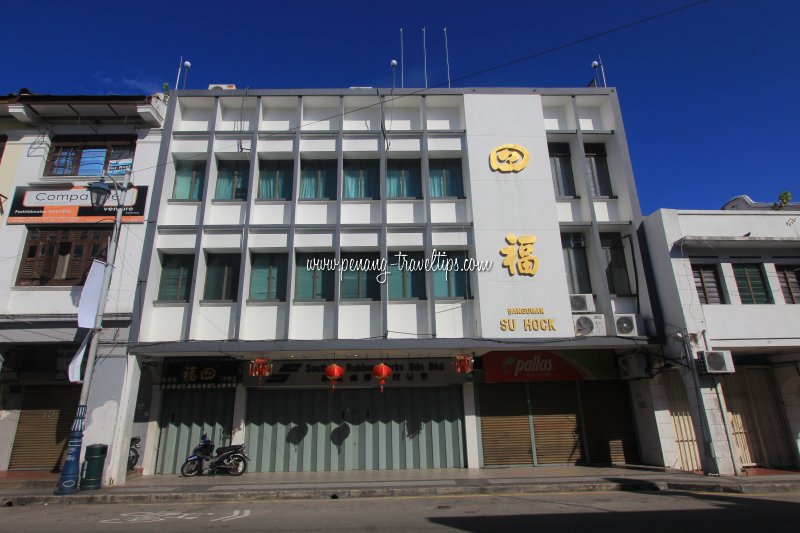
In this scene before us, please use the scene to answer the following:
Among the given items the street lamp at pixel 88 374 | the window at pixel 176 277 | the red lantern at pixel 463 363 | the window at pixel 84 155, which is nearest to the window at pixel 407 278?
the red lantern at pixel 463 363

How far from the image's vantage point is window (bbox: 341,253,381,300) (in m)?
14.3

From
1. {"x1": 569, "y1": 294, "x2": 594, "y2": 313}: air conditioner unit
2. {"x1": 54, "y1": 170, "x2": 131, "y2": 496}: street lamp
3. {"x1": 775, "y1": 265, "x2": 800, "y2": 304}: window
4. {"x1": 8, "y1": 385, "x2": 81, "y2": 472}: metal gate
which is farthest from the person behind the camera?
{"x1": 775, "y1": 265, "x2": 800, "y2": 304}: window

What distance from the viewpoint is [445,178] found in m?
15.7

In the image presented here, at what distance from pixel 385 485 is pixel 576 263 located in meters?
9.23

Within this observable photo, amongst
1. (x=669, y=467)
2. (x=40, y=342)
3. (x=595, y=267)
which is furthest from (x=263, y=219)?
(x=669, y=467)

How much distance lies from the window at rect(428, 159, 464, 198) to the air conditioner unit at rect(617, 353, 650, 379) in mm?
7613

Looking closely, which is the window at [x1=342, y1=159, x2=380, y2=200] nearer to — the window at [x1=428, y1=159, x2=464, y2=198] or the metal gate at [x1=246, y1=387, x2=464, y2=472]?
the window at [x1=428, y1=159, x2=464, y2=198]

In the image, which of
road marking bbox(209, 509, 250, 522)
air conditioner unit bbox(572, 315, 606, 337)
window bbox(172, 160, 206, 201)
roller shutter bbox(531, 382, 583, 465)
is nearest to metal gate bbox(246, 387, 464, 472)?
roller shutter bbox(531, 382, 583, 465)

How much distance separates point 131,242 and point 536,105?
14.4m

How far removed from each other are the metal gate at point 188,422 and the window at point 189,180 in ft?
21.7

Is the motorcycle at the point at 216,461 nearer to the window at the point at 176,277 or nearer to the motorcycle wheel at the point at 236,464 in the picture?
the motorcycle wheel at the point at 236,464

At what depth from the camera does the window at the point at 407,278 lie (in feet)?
46.9

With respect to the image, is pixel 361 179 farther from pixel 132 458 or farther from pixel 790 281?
pixel 790 281

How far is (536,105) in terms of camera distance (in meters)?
16.0
